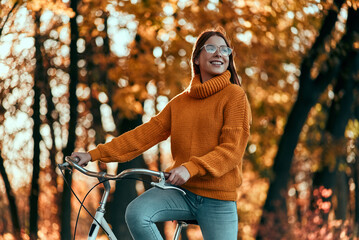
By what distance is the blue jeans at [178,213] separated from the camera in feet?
10.7

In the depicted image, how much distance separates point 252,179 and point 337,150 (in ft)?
21.2

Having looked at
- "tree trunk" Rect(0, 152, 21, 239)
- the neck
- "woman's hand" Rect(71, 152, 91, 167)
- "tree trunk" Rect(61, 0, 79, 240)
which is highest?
the neck

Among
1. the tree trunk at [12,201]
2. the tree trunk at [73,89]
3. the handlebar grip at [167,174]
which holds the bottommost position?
the tree trunk at [12,201]

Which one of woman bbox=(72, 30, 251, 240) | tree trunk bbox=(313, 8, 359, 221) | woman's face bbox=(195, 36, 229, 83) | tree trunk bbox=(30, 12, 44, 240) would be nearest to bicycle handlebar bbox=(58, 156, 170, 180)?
woman bbox=(72, 30, 251, 240)

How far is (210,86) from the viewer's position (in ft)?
11.7

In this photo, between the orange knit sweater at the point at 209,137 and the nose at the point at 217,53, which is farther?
the nose at the point at 217,53

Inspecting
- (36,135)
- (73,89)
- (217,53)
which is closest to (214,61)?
(217,53)

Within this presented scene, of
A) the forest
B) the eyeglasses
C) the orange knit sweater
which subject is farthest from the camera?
the forest

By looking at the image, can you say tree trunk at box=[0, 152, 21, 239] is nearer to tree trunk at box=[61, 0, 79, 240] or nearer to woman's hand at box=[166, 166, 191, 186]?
tree trunk at box=[61, 0, 79, 240]

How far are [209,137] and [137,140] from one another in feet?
1.78

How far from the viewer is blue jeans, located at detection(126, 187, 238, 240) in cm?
328


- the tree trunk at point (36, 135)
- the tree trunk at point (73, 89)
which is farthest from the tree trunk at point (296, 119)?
the tree trunk at point (36, 135)

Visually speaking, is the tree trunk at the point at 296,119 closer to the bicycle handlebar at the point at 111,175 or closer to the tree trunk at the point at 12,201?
the tree trunk at the point at 12,201

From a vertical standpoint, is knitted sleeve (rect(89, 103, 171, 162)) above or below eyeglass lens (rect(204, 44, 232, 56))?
below
